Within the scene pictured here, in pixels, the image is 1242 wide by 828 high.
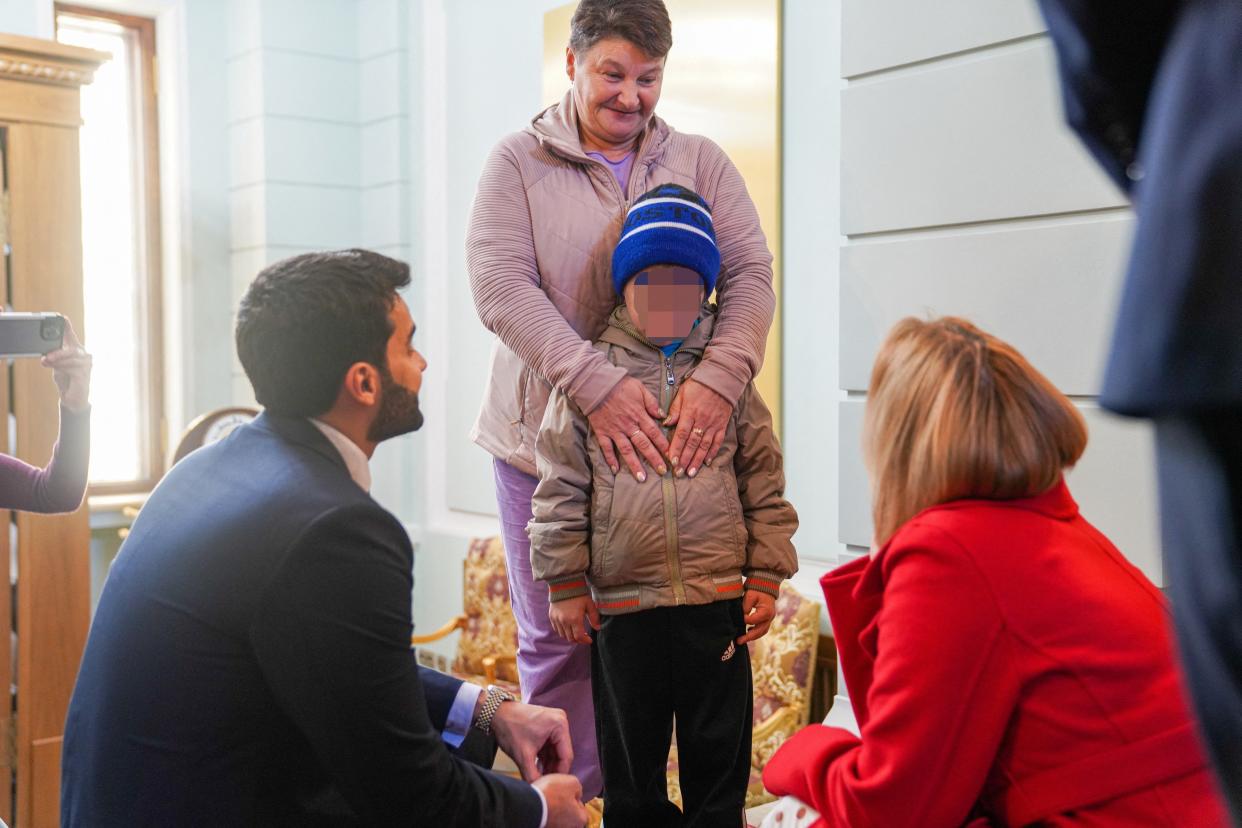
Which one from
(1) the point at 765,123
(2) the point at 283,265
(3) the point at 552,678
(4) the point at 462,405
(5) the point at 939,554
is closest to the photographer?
(5) the point at 939,554

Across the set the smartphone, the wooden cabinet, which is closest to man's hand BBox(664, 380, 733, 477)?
the smartphone

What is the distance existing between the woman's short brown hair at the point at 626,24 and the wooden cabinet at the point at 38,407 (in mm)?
1936

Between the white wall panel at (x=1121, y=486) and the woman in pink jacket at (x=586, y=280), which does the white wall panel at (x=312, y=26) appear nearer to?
the woman in pink jacket at (x=586, y=280)

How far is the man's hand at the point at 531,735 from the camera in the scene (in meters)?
1.50

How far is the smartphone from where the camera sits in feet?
6.79

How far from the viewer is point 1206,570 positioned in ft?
1.41

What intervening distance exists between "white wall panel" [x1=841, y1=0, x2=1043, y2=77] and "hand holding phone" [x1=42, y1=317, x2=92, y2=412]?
6.04 ft

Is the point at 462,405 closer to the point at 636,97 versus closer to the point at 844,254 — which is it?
the point at 844,254

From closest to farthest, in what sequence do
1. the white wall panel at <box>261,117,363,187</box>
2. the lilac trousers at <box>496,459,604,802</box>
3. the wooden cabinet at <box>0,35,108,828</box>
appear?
the lilac trousers at <box>496,459,604,802</box> → the wooden cabinet at <box>0,35,108,828</box> → the white wall panel at <box>261,117,363,187</box>

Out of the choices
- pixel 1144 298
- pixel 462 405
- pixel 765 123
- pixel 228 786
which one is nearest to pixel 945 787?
pixel 228 786

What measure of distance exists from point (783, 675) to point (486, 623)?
1.40m

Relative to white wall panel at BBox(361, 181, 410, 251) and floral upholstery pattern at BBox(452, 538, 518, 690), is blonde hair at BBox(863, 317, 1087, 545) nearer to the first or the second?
floral upholstery pattern at BBox(452, 538, 518, 690)

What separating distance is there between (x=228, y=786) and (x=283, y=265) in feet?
2.03

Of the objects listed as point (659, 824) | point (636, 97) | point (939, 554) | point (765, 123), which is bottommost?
point (659, 824)
